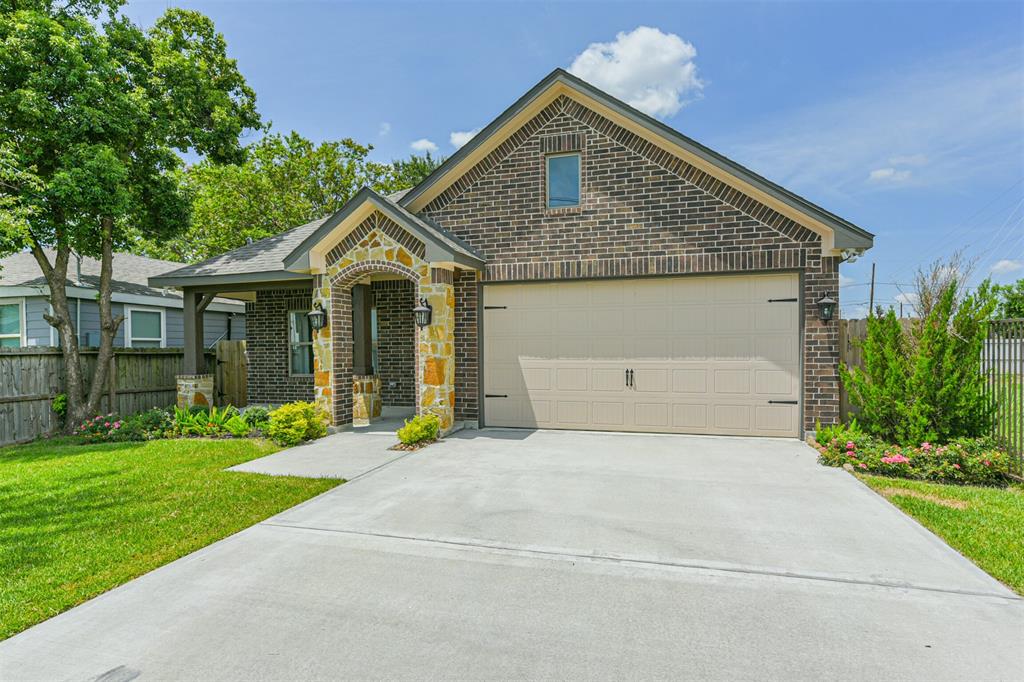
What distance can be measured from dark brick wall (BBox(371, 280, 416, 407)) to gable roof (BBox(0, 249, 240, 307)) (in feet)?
20.1

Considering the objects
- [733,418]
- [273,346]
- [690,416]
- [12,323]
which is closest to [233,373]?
[273,346]

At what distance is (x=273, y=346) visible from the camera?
13.7 m

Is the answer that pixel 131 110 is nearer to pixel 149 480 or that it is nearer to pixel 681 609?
pixel 149 480

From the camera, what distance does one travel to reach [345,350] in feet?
32.7

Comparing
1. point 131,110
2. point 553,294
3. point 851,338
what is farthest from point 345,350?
point 851,338

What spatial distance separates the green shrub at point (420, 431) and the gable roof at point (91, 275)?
9.56 meters

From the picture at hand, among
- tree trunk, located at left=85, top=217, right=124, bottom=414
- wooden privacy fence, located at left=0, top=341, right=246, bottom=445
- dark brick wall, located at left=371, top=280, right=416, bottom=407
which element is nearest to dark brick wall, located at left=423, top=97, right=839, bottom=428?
dark brick wall, located at left=371, top=280, right=416, bottom=407

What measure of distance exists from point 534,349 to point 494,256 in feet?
6.26

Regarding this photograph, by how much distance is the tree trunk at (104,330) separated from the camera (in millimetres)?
11141

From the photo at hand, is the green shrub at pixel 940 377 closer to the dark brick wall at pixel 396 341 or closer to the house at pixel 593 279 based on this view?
the house at pixel 593 279

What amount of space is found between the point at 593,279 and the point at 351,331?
4.74 meters

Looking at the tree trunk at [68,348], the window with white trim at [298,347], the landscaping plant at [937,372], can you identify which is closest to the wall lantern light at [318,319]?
the window with white trim at [298,347]

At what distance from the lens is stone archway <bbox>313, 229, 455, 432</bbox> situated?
909cm

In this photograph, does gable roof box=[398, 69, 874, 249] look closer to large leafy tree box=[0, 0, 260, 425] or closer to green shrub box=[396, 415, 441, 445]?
green shrub box=[396, 415, 441, 445]
